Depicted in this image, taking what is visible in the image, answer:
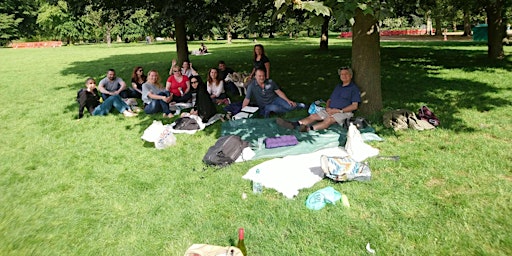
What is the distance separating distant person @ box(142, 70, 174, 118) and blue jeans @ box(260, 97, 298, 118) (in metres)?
2.26

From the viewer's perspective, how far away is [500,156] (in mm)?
5105

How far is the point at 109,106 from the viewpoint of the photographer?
348 inches

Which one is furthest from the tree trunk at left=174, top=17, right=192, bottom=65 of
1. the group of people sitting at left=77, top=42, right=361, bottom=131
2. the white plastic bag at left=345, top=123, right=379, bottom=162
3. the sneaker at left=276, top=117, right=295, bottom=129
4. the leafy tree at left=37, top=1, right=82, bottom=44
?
the leafy tree at left=37, top=1, right=82, bottom=44

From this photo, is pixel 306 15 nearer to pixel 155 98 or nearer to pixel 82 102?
pixel 155 98

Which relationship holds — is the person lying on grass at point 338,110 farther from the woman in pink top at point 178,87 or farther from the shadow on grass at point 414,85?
the woman in pink top at point 178,87

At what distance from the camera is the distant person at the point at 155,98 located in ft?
28.1

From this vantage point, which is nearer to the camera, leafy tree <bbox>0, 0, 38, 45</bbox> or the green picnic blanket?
the green picnic blanket

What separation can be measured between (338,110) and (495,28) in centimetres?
1141

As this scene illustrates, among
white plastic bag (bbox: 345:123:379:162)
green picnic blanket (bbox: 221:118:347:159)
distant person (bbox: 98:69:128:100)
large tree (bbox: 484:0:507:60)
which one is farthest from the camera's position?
large tree (bbox: 484:0:507:60)

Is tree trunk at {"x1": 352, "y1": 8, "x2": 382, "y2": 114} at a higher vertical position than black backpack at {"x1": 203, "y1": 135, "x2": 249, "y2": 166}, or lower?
higher

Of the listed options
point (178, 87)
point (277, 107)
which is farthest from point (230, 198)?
point (178, 87)

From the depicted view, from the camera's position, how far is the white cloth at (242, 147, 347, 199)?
4602 mm

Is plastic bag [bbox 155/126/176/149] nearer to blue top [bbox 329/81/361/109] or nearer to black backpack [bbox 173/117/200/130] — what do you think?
black backpack [bbox 173/117/200/130]

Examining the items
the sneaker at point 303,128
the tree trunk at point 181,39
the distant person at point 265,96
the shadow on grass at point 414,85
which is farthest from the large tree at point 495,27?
the tree trunk at point 181,39
